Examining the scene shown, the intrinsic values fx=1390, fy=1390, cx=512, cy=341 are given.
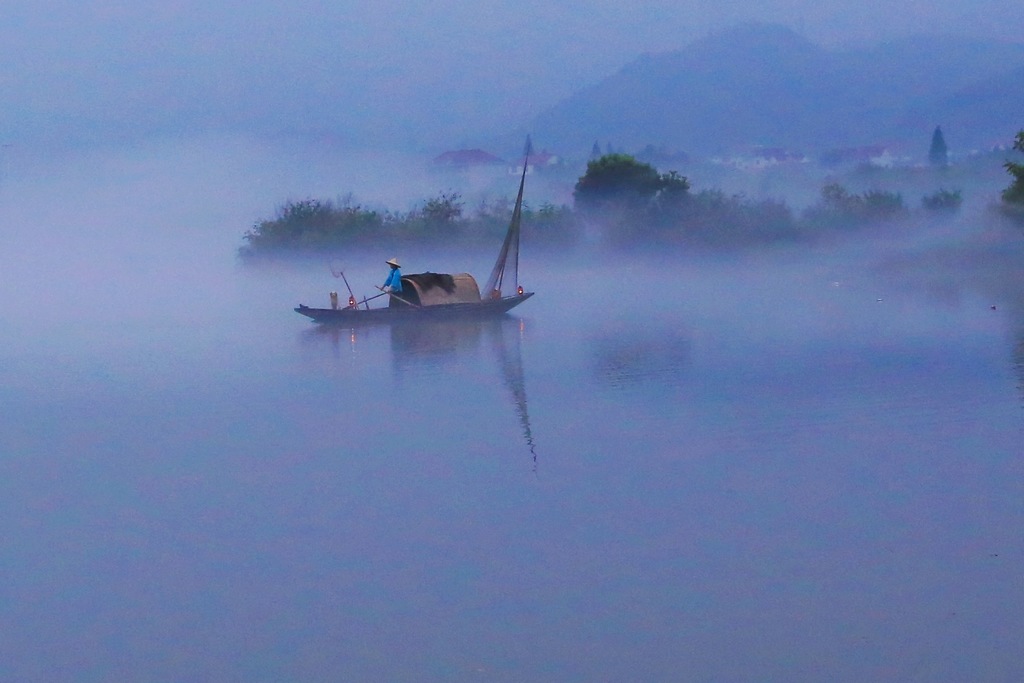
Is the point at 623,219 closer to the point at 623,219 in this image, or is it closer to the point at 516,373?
the point at 623,219

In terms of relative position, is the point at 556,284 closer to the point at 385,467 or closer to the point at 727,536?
the point at 385,467

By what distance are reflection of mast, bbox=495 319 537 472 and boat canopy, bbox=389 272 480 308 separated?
0.87 metres

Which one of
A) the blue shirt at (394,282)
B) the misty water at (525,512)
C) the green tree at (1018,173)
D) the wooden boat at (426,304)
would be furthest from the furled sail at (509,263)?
the green tree at (1018,173)

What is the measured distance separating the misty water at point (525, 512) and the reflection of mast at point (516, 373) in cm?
9

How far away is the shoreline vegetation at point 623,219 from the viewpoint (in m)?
46.1

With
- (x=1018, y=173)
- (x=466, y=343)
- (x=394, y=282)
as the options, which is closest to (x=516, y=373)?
(x=466, y=343)

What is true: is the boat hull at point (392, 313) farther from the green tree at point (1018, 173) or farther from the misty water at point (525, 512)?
the green tree at point (1018, 173)

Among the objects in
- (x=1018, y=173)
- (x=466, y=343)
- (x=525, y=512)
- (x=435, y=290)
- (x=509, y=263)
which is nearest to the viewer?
(x=525, y=512)

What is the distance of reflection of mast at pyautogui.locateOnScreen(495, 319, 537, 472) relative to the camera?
12344 millimetres

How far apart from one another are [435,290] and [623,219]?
922 inches

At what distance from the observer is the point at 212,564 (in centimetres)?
826

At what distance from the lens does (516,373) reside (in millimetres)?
16891

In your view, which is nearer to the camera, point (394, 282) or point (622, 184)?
point (394, 282)

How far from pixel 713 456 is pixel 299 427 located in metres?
4.31
